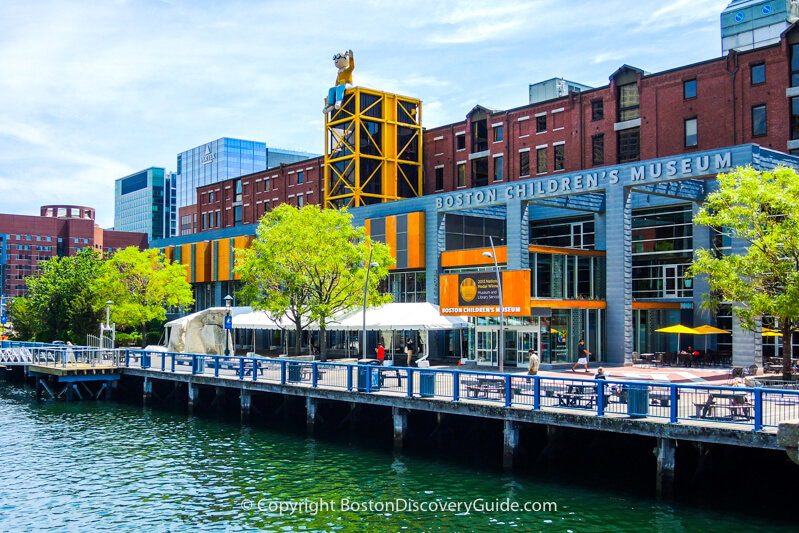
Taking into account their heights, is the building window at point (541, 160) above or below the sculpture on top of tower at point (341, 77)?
below

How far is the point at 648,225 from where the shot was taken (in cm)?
5075

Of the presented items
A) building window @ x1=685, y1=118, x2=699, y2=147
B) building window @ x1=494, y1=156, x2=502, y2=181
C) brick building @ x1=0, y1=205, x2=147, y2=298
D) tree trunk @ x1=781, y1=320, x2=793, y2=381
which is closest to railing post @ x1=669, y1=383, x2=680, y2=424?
tree trunk @ x1=781, y1=320, x2=793, y2=381

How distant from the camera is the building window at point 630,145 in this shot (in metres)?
55.8

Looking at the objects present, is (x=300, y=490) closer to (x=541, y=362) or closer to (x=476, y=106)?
(x=541, y=362)

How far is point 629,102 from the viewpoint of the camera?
56.3 meters

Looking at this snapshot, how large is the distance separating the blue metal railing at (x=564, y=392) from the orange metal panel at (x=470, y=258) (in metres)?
14.6

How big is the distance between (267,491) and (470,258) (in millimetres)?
27354

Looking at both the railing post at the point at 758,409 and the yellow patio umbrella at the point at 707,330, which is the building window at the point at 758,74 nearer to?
the yellow patio umbrella at the point at 707,330

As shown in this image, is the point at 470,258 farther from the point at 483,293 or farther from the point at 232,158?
the point at 232,158

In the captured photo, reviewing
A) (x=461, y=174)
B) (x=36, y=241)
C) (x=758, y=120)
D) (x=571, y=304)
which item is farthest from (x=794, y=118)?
(x=36, y=241)

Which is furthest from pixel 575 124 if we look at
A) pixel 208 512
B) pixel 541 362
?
pixel 208 512

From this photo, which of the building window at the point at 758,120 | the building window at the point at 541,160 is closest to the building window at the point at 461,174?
the building window at the point at 541,160

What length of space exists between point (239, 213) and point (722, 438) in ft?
257

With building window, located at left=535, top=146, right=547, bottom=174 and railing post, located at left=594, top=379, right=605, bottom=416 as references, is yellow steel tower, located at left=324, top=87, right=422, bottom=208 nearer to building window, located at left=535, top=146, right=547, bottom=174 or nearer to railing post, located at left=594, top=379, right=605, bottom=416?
building window, located at left=535, top=146, right=547, bottom=174
